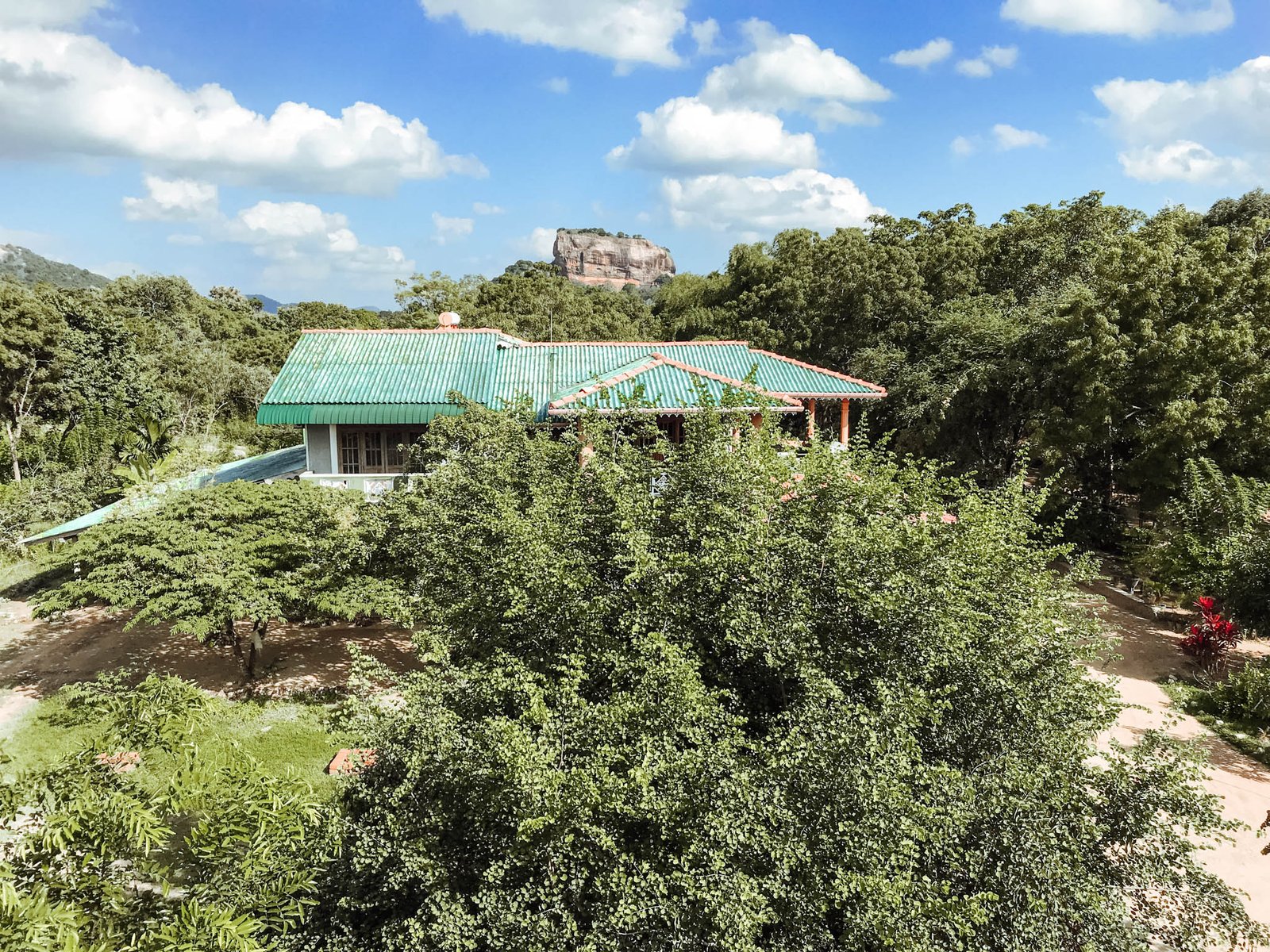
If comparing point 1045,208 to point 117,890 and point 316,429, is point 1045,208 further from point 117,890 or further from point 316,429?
point 117,890

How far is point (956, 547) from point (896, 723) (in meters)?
2.71

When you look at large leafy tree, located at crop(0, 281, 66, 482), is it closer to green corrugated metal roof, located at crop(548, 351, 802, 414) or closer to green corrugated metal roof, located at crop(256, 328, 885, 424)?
green corrugated metal roof, located at crop(256, 328, 885, 424)

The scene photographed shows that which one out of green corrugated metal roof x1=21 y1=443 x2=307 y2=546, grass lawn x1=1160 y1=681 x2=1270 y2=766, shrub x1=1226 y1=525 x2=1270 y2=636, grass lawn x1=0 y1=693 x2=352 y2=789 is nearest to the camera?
grass lawn x1=0 y1=693 x2=352 y2=789

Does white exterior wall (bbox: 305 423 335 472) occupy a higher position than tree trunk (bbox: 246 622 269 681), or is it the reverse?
white exterior wall (bbox: 305 423 335 472)

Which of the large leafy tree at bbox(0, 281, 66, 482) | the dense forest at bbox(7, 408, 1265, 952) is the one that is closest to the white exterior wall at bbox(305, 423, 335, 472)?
the dense forest at bbox(7, 408, 1265, 952)

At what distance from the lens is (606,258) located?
447 ft

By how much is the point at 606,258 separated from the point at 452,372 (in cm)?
12199

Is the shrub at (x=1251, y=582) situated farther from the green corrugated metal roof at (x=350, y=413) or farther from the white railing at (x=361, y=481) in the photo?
the white railing at (x=361, y=481)

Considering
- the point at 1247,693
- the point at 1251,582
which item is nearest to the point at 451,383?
the point at 1251,582

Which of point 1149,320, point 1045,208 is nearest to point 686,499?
point 1149,320

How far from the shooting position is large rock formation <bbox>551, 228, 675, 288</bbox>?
135250mm

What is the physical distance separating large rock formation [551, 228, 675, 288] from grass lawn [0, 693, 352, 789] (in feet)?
410

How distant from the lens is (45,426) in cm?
3169

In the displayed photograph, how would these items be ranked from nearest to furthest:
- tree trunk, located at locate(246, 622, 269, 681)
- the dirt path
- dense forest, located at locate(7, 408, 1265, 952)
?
dense forest, located at locate(7, 408, 1265, 952) → the dirt path → tree trunk, located at locate(246, 622, 269, 681)
